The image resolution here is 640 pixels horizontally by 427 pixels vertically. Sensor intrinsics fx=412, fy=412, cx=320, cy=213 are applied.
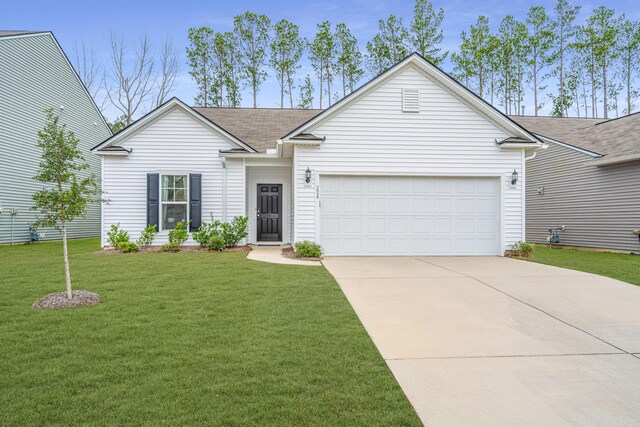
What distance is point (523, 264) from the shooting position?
912cm

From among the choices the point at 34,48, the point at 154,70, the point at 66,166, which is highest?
the point at 154,70

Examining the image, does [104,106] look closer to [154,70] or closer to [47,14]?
[154,70]

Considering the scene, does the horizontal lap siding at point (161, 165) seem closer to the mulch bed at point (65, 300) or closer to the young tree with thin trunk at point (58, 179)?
the young tree with thin trunk at point (58, 179)

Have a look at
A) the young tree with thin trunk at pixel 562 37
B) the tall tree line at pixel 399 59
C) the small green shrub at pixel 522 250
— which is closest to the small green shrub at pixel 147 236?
the small green shrub at pixel 522 250

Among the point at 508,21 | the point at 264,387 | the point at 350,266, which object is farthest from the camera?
the point at 508,21

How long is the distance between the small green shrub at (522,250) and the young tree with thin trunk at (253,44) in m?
20.4

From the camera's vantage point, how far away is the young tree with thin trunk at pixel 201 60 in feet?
85.5

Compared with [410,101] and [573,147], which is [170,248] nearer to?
[410,101]

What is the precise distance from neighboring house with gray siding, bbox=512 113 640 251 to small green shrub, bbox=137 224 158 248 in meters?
13.7

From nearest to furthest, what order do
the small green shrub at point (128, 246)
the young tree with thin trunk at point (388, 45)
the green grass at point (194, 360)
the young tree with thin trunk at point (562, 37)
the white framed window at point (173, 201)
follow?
the green grass at point (194, 360) → the small green shrub at point (128, 246) → the white framed window at point (173, 201) → the young tree with thin trunk at point (562, 37) → the young tree with thin trunk at point (388, 45)

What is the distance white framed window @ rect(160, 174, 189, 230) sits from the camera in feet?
39.2

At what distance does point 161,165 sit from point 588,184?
539 inches

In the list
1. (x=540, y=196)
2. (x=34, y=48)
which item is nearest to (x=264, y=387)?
(x=540, y=196)

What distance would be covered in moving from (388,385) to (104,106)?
28.1m
